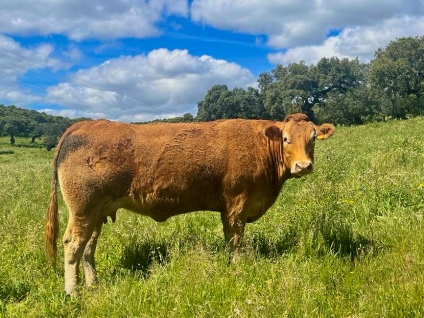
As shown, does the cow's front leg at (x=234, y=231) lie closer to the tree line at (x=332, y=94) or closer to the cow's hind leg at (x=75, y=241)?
the cow's hind leg at (x=75, y=241)

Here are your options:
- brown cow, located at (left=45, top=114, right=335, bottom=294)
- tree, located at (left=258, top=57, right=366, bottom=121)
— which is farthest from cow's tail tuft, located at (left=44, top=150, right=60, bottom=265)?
tree, located at (left=258, top=57, right=366, bottom=121)

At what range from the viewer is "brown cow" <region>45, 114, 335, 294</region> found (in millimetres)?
6055

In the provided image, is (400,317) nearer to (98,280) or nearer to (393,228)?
(393,228)

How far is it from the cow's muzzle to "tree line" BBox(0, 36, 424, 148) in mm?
46719

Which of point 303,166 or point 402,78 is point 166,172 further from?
point 402,78

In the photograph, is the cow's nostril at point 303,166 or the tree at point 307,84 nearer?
the cow's nostril at point 303,166

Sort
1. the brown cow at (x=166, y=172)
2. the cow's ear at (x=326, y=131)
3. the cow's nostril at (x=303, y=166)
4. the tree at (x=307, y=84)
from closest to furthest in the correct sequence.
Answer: the brown cow at (x=166, y=172), the cow's nostril at (x=303, y=166), the cow's ear at (x=326, y=131), the tree at (x=307, y=84)

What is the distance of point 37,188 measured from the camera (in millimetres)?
14883

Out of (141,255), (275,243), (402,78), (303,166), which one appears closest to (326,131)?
(303,166)

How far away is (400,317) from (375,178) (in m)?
5.55

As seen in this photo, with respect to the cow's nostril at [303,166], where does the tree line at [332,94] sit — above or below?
above

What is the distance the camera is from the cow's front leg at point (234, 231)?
251 inches

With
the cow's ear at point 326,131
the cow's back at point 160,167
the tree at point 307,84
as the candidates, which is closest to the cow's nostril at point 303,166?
the cow's back at point 160,167

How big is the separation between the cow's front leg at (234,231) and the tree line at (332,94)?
153 feet
